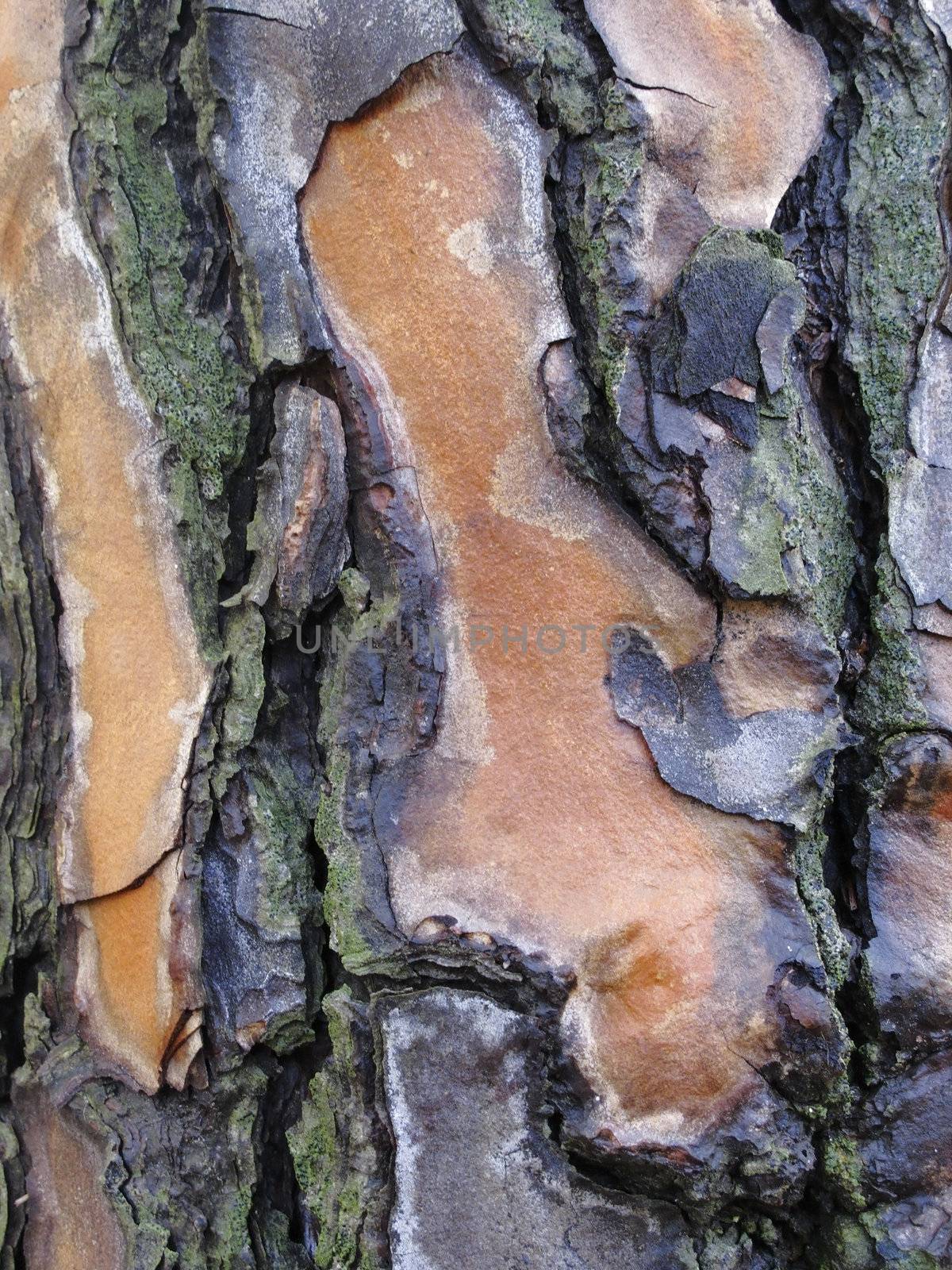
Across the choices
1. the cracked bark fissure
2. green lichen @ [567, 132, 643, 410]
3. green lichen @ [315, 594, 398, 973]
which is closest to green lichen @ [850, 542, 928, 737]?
the cracked bark fissure

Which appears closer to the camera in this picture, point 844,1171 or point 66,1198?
point 844,1171

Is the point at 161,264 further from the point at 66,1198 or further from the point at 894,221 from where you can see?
the point at 66,1198

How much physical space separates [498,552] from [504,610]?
0.05 m

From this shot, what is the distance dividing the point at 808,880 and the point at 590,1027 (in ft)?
0.71

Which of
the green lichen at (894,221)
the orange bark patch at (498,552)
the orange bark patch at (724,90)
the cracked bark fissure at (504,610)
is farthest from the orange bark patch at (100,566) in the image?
the green lichen at (894,221)

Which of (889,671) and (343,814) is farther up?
(889,671)

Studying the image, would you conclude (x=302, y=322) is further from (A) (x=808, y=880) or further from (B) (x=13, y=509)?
(A) (x=808, y=880)

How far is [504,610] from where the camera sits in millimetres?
834

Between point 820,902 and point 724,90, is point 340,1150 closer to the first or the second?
point 820,902

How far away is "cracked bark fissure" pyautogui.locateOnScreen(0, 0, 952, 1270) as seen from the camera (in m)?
0.80

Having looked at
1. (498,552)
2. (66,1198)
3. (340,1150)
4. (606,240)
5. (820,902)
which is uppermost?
(606,240)

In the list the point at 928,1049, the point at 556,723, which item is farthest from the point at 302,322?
the point at 928,1049

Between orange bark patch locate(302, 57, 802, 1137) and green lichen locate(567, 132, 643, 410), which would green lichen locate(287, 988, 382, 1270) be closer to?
orange bark patch locate(302, 57, 802, 1137)

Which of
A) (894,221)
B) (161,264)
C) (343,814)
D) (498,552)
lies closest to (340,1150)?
(343,814)
